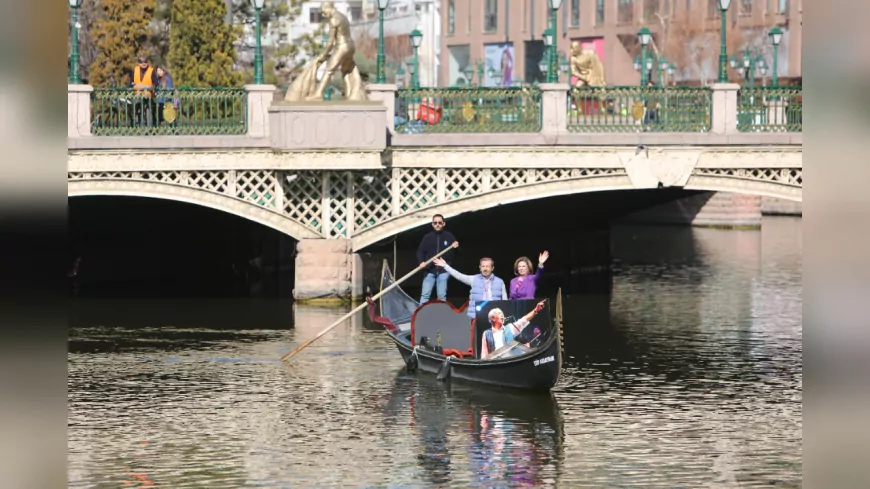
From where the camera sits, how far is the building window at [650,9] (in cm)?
8912

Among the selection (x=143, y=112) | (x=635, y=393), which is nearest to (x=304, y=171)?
(x=143, y=112)

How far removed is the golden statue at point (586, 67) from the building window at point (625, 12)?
57.7 m

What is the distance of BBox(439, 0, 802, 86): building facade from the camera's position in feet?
277

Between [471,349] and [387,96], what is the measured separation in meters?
12.1

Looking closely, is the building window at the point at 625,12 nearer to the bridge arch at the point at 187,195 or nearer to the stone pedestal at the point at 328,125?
the bridge arch at the point at 187,195

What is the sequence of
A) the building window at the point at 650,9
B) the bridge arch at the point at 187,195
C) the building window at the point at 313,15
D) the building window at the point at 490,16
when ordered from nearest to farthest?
the bridge arch at the point at 187,195
the building window at the point at 650,9
the building window at the point at 490,16
the building window at the point at 313,15

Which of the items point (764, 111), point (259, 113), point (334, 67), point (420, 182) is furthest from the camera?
point (420, 182)

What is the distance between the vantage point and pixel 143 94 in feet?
104

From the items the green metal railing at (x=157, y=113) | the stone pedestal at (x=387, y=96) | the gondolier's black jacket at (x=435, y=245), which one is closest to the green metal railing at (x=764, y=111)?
the stone pedestal at (x=387, y=96)

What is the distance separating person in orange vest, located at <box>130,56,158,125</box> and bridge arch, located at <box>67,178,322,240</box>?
1430mm

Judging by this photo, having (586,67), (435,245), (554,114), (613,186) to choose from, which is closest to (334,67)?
(554,114)

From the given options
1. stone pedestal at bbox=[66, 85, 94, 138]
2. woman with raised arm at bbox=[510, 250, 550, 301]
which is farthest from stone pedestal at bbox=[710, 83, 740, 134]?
stone pedestal at bbox=[66, 85, 94, 138]

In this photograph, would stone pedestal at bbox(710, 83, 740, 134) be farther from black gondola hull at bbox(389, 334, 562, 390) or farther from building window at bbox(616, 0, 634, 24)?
building window at bbox(616, 0, 634, 24)

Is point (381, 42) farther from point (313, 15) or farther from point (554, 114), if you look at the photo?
point (313, 15)
